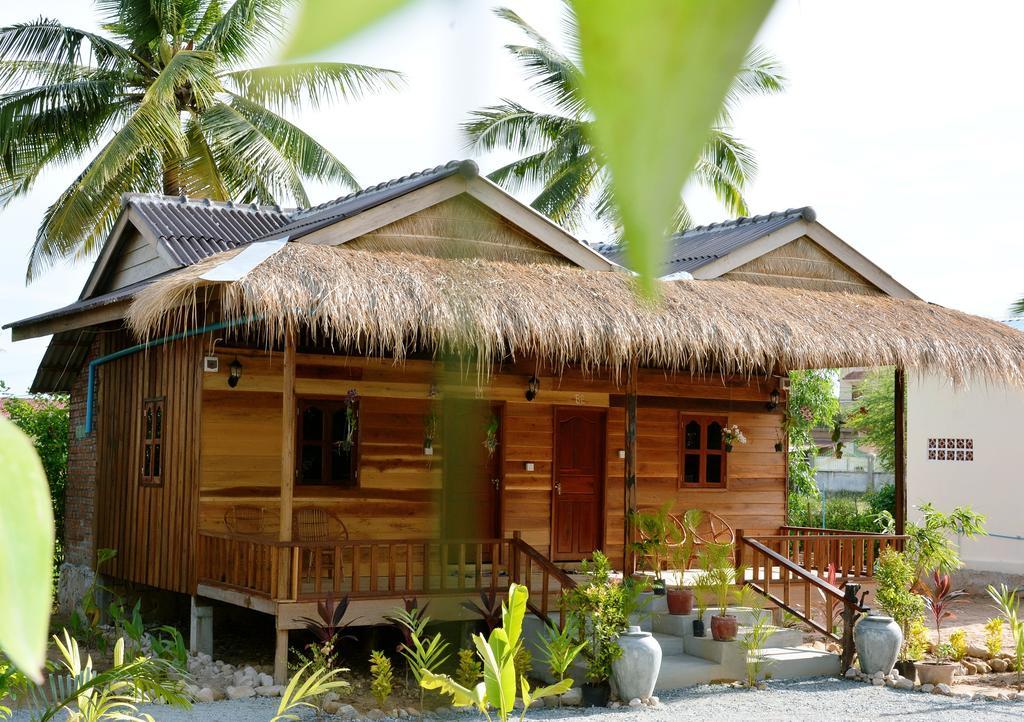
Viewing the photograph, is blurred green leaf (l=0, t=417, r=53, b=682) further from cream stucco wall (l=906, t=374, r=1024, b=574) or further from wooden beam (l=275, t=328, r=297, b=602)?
cream stucco wall (l=906, t=374, r=1024, b=574)

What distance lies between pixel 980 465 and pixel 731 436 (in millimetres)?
7568

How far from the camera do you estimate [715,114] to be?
0.27m

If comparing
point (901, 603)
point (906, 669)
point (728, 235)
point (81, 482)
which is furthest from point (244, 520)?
point (728, 235)

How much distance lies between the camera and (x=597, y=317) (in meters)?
10.0

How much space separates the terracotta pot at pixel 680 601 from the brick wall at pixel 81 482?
7084mm

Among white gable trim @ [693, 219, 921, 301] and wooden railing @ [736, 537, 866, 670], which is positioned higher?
white gable trim @ [693, 219, 921, 301]

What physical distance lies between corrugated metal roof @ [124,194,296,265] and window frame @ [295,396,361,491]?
6.47 feet

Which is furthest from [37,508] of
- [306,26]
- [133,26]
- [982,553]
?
[982,553]

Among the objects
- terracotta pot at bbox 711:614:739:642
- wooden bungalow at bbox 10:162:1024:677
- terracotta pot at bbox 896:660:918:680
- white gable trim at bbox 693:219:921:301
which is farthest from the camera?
white gable trim at bbox 693:219:921:301

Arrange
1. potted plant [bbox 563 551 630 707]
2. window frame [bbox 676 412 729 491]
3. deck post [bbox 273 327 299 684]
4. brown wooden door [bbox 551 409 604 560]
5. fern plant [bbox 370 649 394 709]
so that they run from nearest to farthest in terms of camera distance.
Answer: fern plant [bbox 370 649 394 709] → potted plant [bbox 563 551 630 707] → deck post [bbox 273 327 299 684] → brown wooden door [bbox 551 409 604 560] → window frame [bbox 676 412 729 491]

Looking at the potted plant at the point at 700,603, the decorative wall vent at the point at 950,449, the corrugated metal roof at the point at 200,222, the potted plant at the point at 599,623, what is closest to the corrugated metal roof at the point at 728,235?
the potted plant at the point at 700,603

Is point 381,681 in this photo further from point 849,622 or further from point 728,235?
point 728,235

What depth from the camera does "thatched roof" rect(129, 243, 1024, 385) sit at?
8.73 metres

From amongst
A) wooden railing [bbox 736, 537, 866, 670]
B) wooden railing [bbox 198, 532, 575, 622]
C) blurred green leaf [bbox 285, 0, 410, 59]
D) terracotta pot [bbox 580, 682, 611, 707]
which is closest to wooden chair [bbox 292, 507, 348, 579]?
wooden railing [bbox 198, 532, 575, 622]
